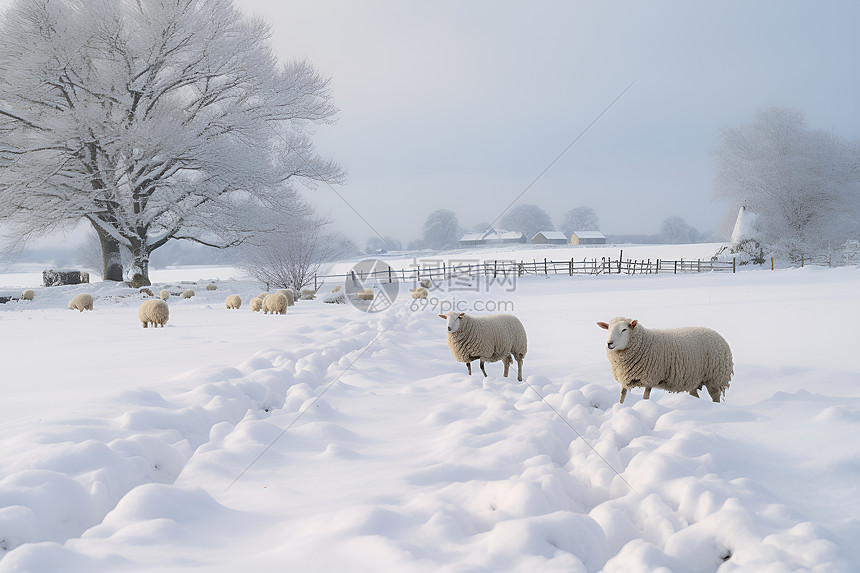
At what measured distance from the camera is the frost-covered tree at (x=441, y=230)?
2886 inches

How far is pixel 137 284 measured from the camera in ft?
66.8

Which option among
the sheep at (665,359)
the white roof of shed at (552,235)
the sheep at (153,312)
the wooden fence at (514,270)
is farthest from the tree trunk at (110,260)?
the white roof of shed at (552,235)

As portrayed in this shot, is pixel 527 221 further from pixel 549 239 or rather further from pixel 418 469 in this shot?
pixel 418 469

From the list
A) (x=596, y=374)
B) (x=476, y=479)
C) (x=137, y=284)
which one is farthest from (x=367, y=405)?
(x=137, y=284)

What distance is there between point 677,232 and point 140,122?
90.0 meters

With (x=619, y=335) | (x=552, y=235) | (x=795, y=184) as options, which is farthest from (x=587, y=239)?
(x=619, y=335)

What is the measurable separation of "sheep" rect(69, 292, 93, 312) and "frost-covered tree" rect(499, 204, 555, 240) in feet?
237

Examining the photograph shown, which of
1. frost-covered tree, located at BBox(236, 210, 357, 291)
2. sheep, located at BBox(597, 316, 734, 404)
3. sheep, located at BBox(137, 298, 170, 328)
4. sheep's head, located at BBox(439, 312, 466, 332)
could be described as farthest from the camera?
frost-covered tree, located at BBox(236, 210, 357, 291)

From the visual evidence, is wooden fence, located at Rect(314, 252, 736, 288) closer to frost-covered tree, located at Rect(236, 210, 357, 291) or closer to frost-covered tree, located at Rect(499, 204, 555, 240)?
frost-covered tree, located at Rect(236, 210, 357, 291)

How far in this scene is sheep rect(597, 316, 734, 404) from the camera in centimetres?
472

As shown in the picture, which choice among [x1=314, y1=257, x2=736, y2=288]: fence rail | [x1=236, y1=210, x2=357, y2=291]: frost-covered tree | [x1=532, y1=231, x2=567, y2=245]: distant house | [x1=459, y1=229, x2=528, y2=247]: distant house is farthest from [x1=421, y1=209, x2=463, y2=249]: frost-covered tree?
[x1=236, y1=210, x2=357, y2=291]: frost-covered tree

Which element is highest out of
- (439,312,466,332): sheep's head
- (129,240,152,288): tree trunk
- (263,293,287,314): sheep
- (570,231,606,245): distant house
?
(570,231,606,245): distant house

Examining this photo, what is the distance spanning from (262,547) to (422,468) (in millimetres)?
1220

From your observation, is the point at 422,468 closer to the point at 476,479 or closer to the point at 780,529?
the point at 476,479
